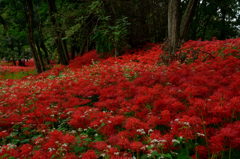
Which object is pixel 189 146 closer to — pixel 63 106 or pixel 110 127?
pixel 110 127

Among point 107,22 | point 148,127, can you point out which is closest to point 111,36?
point 107,22

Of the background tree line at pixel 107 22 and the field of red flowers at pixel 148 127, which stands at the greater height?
the background tree line at pixel 107 22

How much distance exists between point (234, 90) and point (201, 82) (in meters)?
0.72

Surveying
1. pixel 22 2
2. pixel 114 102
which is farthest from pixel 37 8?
pixel 114 102

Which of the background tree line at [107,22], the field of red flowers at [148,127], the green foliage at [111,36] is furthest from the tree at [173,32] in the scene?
the green foliage at [111,36]

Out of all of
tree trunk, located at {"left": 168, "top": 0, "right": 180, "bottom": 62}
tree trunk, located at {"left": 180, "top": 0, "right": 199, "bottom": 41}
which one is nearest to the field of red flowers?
tree trunk, located at {"left": 168, "top": 0, "right": 180, "bottom": 62}

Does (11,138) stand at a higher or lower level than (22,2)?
lower

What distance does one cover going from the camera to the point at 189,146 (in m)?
2.14

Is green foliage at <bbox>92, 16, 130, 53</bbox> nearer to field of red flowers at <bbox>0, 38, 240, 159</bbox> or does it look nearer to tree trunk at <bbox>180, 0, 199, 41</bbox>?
tree trunk at <bbox>180, 0, 199, 41</bbox>

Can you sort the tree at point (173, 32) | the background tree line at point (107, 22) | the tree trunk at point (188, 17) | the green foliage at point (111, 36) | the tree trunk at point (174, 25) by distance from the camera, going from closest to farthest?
the tree at point (173, 32)
the tree trunk at point (174, 25)
the background tree line at point (107, 22)
the green foliage at point (111, 36)
the tree trunk at point (188, 17)

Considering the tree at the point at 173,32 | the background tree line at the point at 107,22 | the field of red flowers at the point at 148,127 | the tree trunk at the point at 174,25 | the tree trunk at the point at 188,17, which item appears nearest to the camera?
the field of red flowers at the point at 148,127

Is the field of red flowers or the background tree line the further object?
the background tree line

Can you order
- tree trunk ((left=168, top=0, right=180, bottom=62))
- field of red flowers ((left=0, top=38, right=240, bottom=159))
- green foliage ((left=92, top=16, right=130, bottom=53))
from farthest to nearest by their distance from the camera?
green foliage ((left=92, top=16, right=130, bottom=53)) → tree trunk ((left=168, top=0, right=180, bottom=62)) → field of red flowers ((left=0, top=38, right=240, bottom=159))

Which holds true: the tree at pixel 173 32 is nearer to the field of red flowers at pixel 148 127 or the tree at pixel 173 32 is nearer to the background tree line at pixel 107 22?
the background tree line at pixel 107 22
